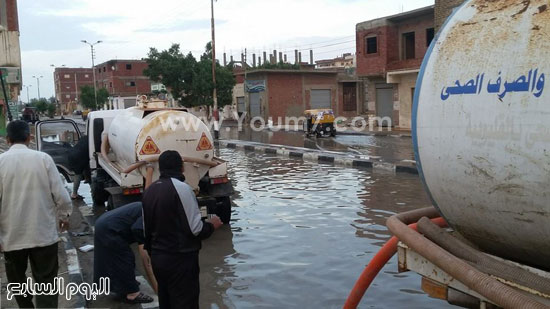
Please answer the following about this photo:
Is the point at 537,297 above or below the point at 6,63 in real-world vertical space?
below

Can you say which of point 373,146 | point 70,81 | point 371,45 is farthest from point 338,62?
point 373,146

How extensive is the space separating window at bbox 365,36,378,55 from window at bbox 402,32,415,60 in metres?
1.77

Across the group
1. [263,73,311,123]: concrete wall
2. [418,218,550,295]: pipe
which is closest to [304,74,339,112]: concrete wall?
[263,73,311,123]: concrete wall

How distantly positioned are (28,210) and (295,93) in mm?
41452

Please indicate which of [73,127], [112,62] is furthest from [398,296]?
[112,62]

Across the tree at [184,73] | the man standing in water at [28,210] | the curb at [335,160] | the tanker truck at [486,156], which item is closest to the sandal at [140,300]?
the man standing in water at [28,210]

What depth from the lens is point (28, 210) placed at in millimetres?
4352

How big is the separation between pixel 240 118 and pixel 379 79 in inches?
710

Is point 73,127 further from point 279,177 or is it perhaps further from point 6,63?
point 279,177

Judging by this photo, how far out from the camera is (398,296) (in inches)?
215

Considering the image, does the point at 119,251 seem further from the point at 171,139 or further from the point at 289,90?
the point at 289,90

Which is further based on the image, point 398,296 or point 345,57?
point 345,57

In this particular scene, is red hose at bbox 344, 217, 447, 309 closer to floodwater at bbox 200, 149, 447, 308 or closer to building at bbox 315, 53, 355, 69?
floodwater at bbox 200, 149, 447, 308

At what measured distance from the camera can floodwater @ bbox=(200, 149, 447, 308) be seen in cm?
559
